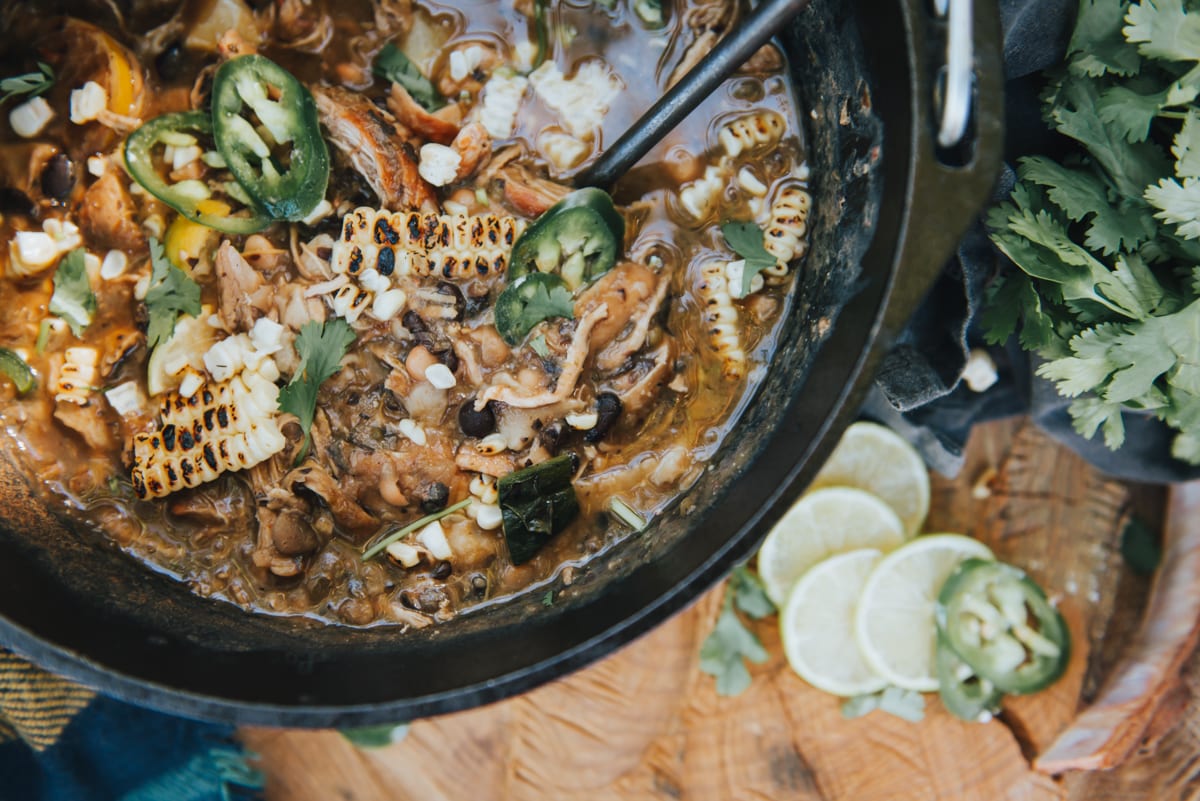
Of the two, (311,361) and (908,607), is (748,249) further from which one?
(908,607)

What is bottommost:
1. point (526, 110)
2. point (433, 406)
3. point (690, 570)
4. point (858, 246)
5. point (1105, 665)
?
point (1105, 665)

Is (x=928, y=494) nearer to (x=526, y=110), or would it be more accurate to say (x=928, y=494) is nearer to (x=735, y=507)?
(x=735, y=507)

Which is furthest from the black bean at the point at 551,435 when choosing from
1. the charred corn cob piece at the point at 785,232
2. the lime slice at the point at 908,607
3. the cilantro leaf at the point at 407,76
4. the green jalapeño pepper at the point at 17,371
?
the green jalapeño pepper at the point at 17,371

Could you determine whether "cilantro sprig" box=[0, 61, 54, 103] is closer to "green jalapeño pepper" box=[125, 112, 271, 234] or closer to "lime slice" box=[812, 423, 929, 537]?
"green jalapeño pepper" box=[125, 112, 271, 234]

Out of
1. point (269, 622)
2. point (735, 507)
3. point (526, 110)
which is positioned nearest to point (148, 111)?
point (526, 110)

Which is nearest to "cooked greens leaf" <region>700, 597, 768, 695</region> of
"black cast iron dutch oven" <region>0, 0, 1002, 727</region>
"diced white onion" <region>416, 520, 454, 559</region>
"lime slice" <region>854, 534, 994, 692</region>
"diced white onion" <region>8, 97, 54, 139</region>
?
"lime slice" <region>854, 534, 994, 692</region>
